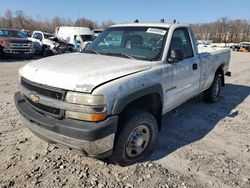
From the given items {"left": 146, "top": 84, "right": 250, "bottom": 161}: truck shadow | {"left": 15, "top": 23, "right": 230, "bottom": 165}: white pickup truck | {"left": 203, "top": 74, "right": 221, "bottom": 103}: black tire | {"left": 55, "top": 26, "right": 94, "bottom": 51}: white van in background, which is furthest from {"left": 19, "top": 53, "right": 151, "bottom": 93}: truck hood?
{"left": 55, "top": 26, "right": 94, "bottom": 51}: white van in background

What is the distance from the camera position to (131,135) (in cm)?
326

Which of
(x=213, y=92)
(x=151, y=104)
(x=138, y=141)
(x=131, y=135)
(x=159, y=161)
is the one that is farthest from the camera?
(x=213, y=92)

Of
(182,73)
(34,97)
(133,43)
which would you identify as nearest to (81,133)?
(34,97)

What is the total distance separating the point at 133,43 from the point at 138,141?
64.1 inches

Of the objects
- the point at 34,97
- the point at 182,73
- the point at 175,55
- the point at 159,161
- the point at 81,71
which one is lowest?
the point at 159,161

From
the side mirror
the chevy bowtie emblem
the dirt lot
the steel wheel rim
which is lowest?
the dirt lot

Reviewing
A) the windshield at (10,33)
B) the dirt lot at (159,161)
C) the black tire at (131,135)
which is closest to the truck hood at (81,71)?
the black tire at (131,135)

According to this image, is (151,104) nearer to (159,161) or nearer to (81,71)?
(159,161)

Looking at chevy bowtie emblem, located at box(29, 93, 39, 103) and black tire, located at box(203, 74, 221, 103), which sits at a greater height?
chevy bowtie emblem, located at box(29, 93, 39, 103)

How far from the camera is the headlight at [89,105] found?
8.68ft

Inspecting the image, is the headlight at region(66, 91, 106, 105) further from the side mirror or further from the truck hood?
the side mirror

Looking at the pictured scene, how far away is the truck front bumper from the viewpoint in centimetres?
266

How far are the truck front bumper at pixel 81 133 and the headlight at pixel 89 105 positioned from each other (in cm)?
7

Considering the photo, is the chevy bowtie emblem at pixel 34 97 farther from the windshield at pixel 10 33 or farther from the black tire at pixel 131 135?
the windshield at pixel 10 33
